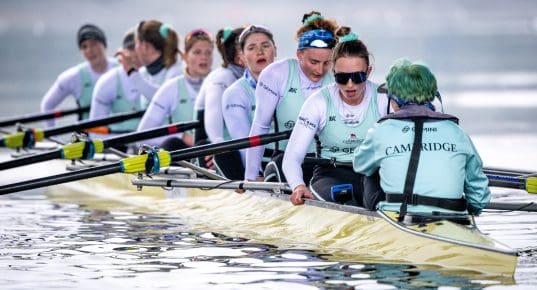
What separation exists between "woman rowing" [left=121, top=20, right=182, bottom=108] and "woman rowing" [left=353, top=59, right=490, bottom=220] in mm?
7604

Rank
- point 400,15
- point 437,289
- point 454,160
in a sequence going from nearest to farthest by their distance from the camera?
point 437,289 < point 454,160 < point 400,15

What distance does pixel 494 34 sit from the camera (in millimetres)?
85812

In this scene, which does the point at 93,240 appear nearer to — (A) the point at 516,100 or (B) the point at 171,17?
(A) the point at 516,100

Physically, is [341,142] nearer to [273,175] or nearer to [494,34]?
[273,175]

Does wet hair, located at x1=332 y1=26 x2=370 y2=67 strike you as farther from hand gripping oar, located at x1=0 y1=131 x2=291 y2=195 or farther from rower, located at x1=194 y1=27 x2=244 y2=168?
rower, located at x1=194 y1=27 x2=244 y2=168

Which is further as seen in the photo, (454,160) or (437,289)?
(454,160)

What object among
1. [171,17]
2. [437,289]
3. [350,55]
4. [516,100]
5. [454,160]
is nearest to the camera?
[437,289]

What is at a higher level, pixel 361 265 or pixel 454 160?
pixel 454 160

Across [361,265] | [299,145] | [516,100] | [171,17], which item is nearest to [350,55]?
[299,145]

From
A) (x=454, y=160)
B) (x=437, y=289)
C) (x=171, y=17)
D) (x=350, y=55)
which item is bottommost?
(x=437, y=289)

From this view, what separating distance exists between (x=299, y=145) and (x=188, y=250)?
1.10m

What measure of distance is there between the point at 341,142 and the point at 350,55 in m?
0.89

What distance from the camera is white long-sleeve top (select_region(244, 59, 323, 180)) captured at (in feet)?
42.2

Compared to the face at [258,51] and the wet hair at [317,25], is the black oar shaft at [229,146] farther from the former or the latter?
the face at [258,51]
